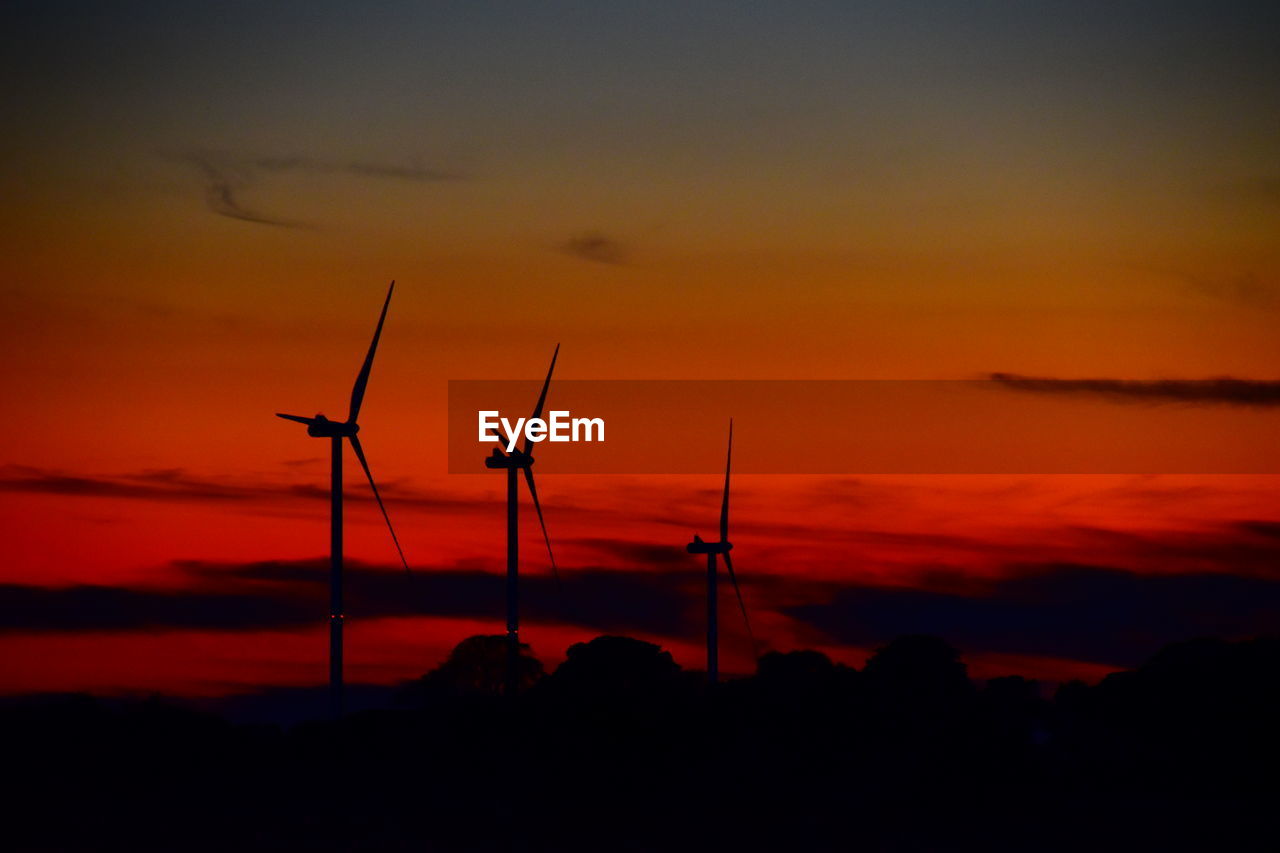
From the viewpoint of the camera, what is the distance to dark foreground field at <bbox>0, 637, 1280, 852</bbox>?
145 meters

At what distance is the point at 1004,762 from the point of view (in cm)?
15862

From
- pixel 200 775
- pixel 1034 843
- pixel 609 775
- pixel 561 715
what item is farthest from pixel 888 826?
pixel 200 775

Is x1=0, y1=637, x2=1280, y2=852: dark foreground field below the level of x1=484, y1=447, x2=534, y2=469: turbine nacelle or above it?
below

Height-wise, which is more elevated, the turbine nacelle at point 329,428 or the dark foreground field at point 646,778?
the turbine nacelle at point 329,428

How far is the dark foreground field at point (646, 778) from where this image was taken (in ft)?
476

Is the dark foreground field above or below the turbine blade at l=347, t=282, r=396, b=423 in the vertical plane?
below

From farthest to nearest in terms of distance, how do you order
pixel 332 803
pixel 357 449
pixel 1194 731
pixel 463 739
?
pixel 1194 731 < pixel 463 739 < pixel 332 803 < pixel 357 449

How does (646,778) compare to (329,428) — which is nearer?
(329,428)

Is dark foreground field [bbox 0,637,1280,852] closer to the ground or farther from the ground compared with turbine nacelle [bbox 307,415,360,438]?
closer to the ground

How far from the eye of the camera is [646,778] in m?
160

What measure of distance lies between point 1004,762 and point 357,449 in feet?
171

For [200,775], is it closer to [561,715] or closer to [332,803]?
[332,803]

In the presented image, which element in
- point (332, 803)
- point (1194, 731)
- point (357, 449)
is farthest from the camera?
point (1194, 731)

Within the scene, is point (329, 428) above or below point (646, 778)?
above
